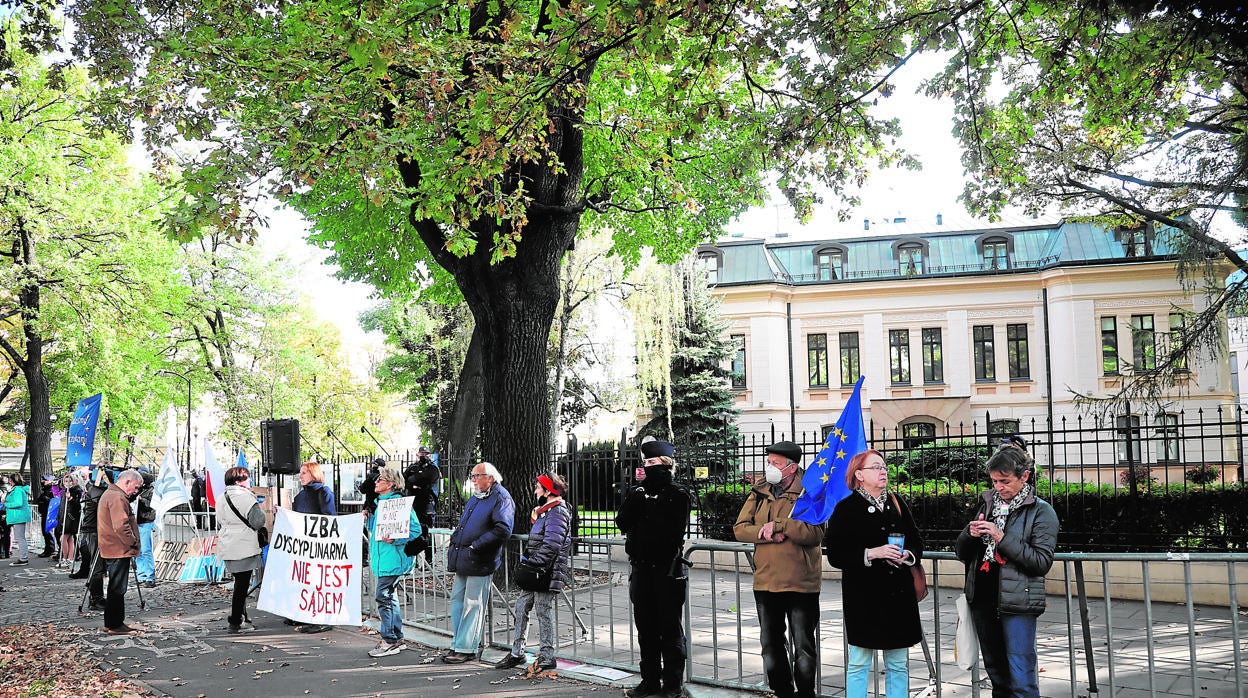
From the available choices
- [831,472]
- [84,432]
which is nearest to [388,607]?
[831,472]

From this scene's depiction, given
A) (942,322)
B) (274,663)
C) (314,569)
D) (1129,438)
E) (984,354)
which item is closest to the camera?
(274,663)

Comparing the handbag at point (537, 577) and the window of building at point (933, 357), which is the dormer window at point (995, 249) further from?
the handbag at point (537, 577)

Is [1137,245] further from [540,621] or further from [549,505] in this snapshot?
[540,621]

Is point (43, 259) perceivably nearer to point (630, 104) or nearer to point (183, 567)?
point (183, 567)

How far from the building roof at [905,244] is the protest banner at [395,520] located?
36.6 m

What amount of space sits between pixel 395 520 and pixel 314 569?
47.5 inches

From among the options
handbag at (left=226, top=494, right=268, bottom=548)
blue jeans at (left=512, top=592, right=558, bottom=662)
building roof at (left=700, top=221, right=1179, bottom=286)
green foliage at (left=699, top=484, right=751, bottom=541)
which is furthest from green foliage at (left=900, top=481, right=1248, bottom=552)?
building roof at (left=700, top=221, right=1179, bottom=286)

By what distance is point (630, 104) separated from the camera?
14.7 meters

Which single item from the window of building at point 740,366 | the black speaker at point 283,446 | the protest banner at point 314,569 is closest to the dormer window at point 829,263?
the window of building at point 740,366

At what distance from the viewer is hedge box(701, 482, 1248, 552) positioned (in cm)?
1123

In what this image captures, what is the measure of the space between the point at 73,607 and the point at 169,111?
7504 millimetres

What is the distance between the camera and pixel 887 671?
5.72 m

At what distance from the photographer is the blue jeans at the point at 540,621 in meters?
8.20

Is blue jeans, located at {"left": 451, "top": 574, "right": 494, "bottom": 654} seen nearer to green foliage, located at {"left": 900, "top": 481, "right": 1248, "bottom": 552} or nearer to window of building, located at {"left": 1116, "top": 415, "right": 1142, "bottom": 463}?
green foliage, located at {"left": 900, "top": 481, "right": 1248, "bottom": 552}
